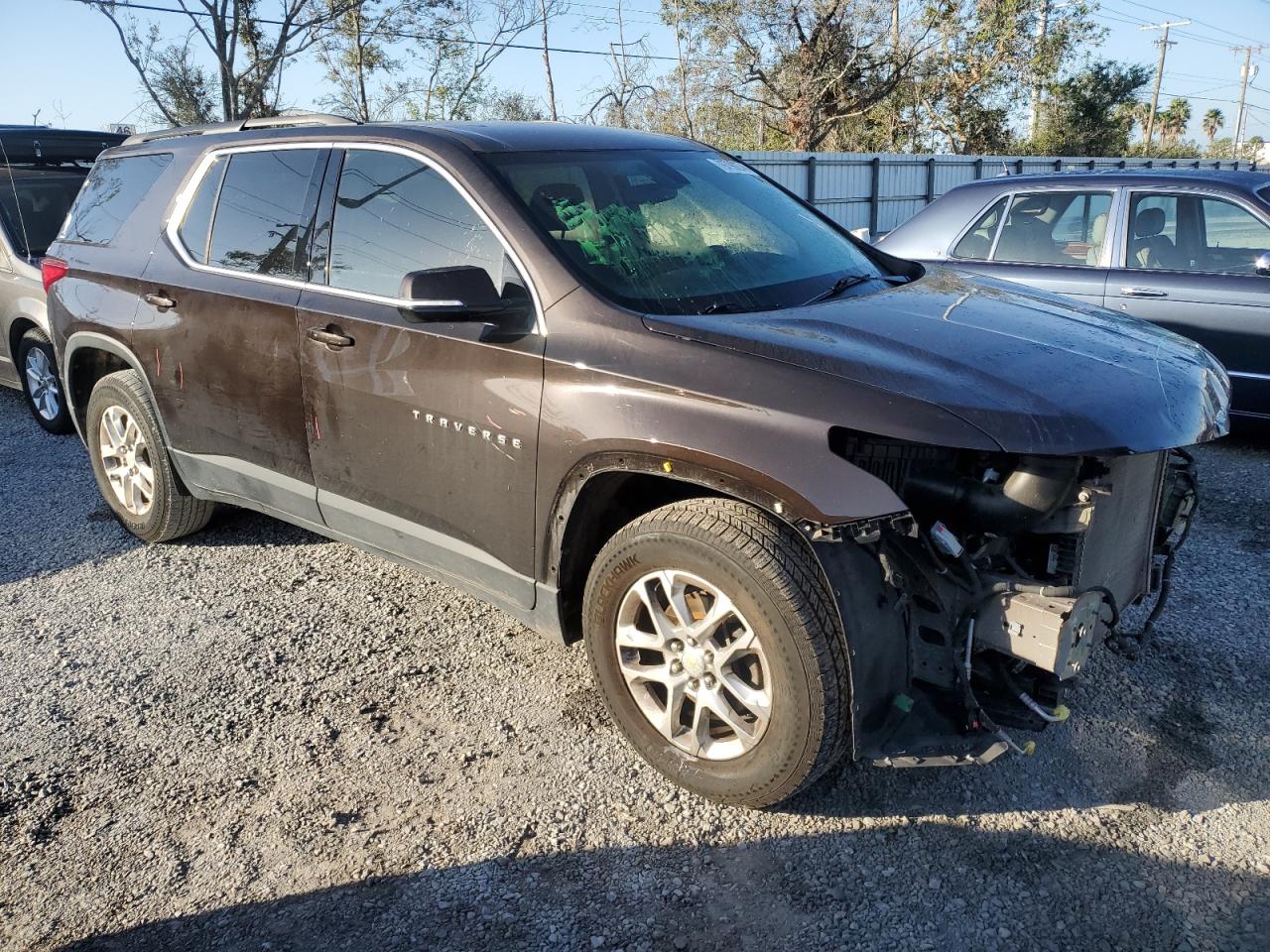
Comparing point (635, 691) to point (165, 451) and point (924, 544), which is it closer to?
point (924, 544)

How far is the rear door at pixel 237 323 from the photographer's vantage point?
3.81 meters

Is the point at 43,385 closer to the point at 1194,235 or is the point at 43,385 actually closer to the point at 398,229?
the point at 398,229

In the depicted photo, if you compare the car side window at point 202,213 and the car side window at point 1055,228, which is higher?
the car side window at point 202,213

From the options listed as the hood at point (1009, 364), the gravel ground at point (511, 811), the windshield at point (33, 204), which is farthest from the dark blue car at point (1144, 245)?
the windshield at point (33, 204)

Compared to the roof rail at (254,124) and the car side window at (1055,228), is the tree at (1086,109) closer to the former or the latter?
the car side window at (1055,228)

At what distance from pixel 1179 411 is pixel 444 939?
2.33 meters

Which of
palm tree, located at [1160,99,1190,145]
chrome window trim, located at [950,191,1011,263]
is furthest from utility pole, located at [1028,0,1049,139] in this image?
palm tree, located at [1160,99,1190,145]

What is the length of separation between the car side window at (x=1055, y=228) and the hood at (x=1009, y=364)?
146 inches

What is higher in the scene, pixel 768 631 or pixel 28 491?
pixel 768 631

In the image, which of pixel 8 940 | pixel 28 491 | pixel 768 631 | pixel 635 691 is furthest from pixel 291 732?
pixel 28 491

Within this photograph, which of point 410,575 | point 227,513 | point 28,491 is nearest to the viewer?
point 410,575

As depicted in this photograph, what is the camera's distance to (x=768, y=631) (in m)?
2.60

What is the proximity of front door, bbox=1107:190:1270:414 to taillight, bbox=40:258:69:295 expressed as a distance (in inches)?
239

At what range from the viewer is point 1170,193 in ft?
20.9
